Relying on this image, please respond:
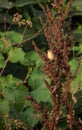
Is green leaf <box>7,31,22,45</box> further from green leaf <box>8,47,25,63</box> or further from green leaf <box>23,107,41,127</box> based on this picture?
green leaf <box>23,107,41,127</box>

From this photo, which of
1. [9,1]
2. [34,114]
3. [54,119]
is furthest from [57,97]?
[9,1]

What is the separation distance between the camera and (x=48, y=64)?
182cm

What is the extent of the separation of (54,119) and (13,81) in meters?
1.19

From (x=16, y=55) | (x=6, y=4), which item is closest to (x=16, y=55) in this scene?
(x=16, y=55)

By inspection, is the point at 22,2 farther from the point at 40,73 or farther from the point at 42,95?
the point at 42,95

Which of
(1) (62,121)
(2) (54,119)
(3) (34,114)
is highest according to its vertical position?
(2) (54,119)

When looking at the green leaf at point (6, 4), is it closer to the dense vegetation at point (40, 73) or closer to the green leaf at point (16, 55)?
the dense vegetation at point (40, 73)

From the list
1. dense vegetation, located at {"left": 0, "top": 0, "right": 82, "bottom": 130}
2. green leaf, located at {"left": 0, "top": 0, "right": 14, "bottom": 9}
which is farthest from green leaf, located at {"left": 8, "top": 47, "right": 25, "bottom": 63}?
green leaf, located at {"left": 0, "top": 0, "right": 14, "bottom": 9}

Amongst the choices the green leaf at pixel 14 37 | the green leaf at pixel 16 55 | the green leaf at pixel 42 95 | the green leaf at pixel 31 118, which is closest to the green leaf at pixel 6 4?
the green leaf at pixel 14 37

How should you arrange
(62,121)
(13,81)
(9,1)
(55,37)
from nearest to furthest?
1. (55,37)
2. (62,121)
3. (13,81)
4. (9,1)

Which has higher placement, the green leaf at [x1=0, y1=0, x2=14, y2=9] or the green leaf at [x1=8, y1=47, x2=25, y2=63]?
the green leaf at [x1=0, y1=0, x2=14, y2=9]

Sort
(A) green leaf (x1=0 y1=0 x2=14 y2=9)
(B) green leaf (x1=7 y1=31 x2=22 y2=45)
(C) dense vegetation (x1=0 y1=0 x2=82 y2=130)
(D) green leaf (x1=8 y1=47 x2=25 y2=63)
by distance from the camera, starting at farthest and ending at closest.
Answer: (A) green leaf (x1=0 y1=0 x2=14 y2=9) < (B) green leaf (x1=7 y1=31 x2=22 y2=45) < (D) green leaf (x1=8 y1=47 x2=25 y2=63) < (C) dense vegetation (x1=0 y1=0 x2=82 y2=130)

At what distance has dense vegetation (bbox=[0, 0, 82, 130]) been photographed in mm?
1839

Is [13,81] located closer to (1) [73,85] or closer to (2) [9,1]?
(1) [73,85]
